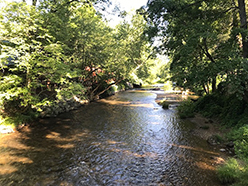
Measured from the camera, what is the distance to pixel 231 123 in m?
9.74

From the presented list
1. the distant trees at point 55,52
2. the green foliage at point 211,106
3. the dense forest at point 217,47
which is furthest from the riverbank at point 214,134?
the distant trees at point 55,52

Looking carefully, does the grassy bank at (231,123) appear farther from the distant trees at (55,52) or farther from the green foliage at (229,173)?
the distant trees at (55,52)

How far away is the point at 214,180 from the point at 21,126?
11503 millimetres

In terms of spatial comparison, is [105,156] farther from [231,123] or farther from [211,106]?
[211,106]

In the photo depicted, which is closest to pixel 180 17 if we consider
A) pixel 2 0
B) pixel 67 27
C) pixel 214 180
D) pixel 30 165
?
pixel 67 27

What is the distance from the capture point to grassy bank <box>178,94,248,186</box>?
505cm

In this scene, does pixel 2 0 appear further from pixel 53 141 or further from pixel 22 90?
pixel 53 141

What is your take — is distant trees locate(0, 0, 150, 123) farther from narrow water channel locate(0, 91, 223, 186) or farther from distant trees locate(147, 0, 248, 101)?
distant trees locate(147, 0, 248, 101)

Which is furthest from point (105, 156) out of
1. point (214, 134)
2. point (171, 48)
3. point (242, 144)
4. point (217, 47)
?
point (217, 47)

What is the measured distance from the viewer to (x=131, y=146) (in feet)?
27.8

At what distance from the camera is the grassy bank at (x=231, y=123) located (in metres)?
5.05

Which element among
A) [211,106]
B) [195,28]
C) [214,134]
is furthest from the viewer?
[211,106]

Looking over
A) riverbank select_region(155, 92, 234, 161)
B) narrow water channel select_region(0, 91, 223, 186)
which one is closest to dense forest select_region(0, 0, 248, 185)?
riverbank select_region(155, 92, 234, 161)

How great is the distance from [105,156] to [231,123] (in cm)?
804
